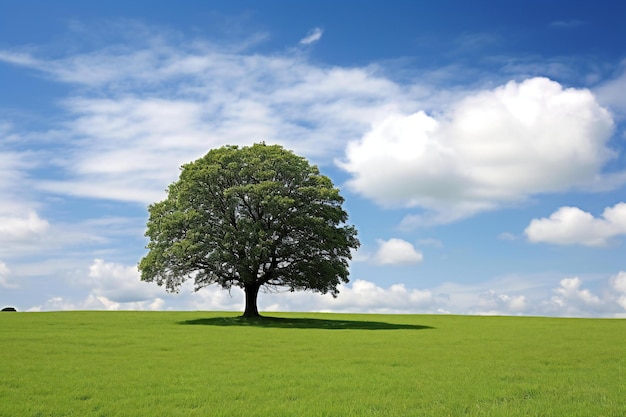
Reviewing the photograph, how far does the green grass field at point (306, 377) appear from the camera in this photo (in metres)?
16.7

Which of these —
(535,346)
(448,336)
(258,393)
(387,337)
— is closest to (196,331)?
(387,337)

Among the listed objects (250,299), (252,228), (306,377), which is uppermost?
(252,228)

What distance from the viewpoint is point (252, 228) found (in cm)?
5644

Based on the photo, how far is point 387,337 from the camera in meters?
41.4

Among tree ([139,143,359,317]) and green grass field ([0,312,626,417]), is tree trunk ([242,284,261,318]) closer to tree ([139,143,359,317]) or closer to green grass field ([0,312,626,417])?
tree ([139,143,359,317])

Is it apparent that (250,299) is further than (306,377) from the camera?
Yes

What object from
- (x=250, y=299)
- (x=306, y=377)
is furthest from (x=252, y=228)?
(x=306, y=377)

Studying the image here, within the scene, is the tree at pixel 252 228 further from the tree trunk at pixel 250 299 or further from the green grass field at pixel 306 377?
the green grass field at pixel 306 377

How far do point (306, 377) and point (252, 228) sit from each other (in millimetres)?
35264

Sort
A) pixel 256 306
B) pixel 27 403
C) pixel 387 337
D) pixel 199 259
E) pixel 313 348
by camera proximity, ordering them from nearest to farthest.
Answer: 1. pixel 27 403
2. pixel 313 348
3. pixel 387 337
4. pixel 199 259
5. pixel 256 306

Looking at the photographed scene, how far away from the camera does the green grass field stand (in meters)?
16.7

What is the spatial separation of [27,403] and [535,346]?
28861 millimetres

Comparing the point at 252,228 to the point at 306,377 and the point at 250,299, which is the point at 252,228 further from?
the point at 306,377

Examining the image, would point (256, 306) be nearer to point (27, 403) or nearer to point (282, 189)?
point (282, 189)
